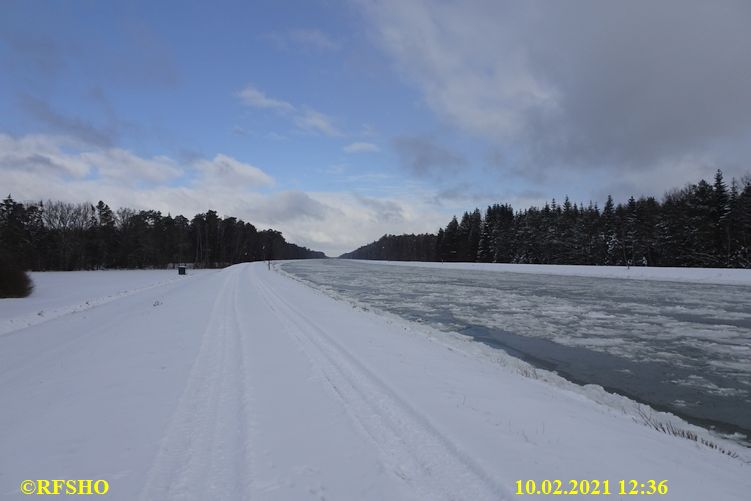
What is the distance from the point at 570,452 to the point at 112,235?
95859 millimetres

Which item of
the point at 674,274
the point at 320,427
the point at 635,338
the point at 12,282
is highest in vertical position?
the point at 674,274

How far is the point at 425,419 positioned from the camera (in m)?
4.93

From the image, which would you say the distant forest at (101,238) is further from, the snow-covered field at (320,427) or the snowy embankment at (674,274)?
the snowy embankment at (674,274)

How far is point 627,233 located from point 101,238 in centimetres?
9494

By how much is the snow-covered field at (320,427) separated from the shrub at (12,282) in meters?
23.7

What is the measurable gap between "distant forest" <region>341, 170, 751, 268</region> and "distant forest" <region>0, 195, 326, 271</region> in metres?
66.1

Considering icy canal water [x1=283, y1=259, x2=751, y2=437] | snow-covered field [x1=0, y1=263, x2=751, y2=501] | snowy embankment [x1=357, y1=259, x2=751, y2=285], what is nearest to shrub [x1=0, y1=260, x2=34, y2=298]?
snow-covered field [x1=0, y1=263, x2=751, y2=501]

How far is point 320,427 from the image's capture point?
4.72 metres

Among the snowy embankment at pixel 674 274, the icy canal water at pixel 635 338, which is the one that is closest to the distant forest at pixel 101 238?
the icy canal water at pixel 635 338

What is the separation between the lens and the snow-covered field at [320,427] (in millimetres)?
3602

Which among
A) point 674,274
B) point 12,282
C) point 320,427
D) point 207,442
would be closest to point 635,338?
point 320,427

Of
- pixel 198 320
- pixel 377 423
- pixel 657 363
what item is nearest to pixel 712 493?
pixel 377 423

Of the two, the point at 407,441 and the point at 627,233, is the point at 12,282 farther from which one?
the point at 627,233

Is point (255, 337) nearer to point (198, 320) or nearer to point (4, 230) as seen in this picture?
point (198, 320)
